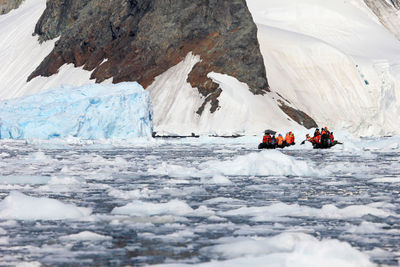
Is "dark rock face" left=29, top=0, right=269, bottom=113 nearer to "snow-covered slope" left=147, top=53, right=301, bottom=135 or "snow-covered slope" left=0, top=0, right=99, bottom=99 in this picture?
"snow-covered slope" left=147, top=53, right=301, bottom=135

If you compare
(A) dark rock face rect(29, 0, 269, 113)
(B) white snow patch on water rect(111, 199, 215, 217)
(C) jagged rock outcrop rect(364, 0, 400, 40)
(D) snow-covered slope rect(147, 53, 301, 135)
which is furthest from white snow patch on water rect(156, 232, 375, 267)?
(C) jagged rock outcrop rect(364, 0, 400, 40)

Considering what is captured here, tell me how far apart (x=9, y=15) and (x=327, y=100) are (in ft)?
243

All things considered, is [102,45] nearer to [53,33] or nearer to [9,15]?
[53,33]

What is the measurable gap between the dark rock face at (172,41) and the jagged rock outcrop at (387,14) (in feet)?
148

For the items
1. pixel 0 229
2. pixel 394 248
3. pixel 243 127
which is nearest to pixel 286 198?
pixel 394 248

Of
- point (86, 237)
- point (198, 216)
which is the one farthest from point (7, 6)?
point (86, 237)

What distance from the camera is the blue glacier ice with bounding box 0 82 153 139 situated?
4888cm

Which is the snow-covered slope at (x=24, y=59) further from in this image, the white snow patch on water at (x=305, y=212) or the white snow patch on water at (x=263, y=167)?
the white snow patch on water at (x=305, y=212)

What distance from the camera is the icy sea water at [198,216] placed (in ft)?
31.7

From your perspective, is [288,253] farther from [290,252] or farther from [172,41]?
[172,41]

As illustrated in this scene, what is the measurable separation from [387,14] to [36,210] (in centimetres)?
11359

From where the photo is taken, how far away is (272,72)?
8775 cm

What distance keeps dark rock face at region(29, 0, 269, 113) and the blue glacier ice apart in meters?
21.8

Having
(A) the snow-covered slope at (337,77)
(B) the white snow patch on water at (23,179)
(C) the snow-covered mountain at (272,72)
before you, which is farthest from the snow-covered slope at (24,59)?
(B) the white snow patch on water at (23,179)
